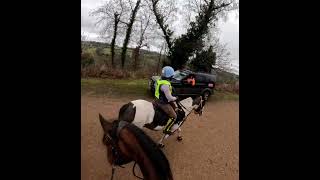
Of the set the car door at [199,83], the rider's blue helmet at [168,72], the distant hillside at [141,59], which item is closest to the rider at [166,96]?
the rider's blue helmet at [168,72]

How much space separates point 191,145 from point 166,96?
59cm

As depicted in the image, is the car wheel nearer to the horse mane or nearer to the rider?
the rider

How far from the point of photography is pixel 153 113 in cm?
423

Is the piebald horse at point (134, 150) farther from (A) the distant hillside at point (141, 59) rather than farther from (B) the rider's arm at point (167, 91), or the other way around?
(A) the distant hillside at point (141, 59)

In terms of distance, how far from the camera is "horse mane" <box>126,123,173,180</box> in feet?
12.8

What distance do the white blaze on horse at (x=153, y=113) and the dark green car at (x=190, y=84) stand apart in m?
0.08

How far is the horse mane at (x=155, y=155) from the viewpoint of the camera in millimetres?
3887

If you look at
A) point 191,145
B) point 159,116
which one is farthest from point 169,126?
point 191,145

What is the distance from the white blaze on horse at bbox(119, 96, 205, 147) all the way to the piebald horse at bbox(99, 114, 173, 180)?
0.11 meters

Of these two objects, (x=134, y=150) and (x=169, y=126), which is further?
(x=169, y=126)

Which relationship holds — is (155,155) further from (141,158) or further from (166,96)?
(166,96)
